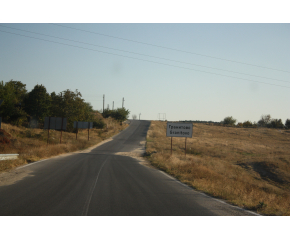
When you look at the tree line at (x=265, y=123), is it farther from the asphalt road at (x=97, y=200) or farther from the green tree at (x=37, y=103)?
the asphalt road at (x=97, y=200)

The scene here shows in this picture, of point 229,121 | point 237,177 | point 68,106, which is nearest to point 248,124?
point 229,121

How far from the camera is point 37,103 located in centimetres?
4891

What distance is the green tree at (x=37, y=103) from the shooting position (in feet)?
160

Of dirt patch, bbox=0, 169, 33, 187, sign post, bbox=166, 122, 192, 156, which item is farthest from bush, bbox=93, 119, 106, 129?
dirt patch, bbox=0, 169, 33, 187

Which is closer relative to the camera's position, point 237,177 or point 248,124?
point 237,177

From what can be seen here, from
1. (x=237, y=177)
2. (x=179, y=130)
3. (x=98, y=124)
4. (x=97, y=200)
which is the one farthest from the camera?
(x=98, y=124)

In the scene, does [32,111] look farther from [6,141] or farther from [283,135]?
[283,135]

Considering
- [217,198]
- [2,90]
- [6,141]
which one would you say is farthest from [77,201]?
[2,90]

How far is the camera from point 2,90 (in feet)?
138

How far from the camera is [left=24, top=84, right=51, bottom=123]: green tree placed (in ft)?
160

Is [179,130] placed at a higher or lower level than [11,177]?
higher

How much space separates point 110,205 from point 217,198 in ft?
13.3

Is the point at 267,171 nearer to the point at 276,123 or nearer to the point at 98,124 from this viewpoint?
the point at 98,124

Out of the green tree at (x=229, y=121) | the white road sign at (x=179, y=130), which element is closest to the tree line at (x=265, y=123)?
the green tree at (x=229, y=121)
